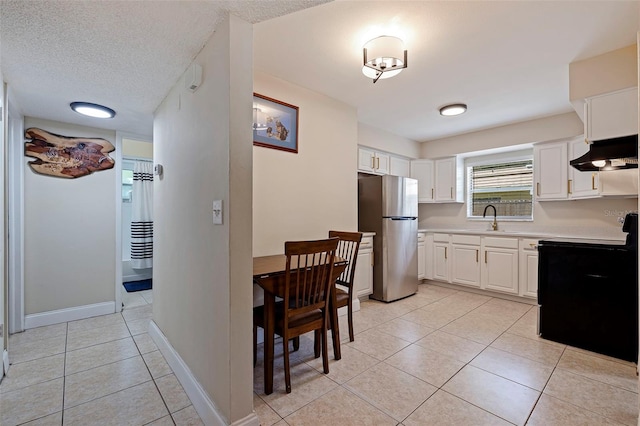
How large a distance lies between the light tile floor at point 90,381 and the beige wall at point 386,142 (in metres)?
3.45

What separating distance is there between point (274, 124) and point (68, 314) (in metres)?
3.07

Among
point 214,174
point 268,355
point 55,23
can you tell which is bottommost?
point 268,355

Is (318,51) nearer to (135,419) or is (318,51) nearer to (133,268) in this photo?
(135,419)

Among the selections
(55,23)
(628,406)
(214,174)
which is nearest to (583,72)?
(628,406)

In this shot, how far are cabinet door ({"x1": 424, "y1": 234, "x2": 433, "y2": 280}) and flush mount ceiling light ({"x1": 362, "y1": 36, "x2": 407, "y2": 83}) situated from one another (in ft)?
10.3

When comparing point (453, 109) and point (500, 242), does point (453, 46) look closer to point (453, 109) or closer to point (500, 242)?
point (453, 109)

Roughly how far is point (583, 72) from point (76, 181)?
5.11 metres

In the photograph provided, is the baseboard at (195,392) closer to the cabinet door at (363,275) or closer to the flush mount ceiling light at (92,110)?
the cabinet door at (363,275)

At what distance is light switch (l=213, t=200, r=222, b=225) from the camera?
149 cm

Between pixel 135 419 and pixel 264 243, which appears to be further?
pixel 264 243

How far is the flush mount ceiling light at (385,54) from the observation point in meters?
2.00

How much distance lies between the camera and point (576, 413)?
5.45 ft

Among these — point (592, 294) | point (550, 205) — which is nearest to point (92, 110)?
point (592, 294)

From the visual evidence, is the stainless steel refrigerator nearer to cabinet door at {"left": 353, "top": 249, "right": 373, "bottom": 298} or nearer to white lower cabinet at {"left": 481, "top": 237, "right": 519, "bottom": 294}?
cabinet door at {"left": 353, "top": 249, "right": 373, "bottom": 298}
